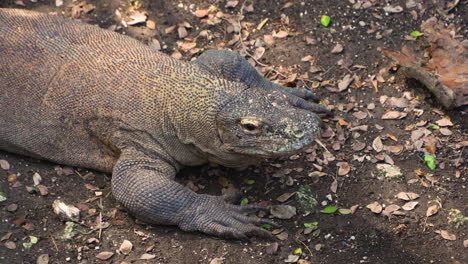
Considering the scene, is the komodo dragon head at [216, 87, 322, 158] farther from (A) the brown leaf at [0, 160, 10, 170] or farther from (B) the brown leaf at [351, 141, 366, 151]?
(A) the brown leaf at [0, 160, 10, 170]

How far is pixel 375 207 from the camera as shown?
19.7 feet

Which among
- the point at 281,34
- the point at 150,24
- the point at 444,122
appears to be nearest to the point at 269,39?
the point at 281,34

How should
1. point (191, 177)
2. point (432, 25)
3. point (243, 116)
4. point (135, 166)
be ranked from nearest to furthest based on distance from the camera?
point (243, 116) < point (135, 166) < point (191, 177) < point (432, 25)

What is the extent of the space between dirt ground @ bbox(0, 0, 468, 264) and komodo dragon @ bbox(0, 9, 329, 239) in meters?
0.23

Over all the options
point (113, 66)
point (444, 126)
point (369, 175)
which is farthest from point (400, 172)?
point (113, 66)

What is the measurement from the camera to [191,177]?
21.7ft

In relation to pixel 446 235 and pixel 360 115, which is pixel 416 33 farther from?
A: pixel 446 235

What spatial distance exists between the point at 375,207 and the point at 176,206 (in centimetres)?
186

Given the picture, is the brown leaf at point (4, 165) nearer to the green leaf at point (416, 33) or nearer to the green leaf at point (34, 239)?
the green leaf at point (34, 239)

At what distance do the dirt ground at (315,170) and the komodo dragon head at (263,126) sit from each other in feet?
2.44

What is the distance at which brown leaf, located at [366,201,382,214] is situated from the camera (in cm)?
596

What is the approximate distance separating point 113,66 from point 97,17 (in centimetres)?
199

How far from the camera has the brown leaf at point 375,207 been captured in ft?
19.5

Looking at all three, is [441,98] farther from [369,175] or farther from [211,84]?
[211,84]
